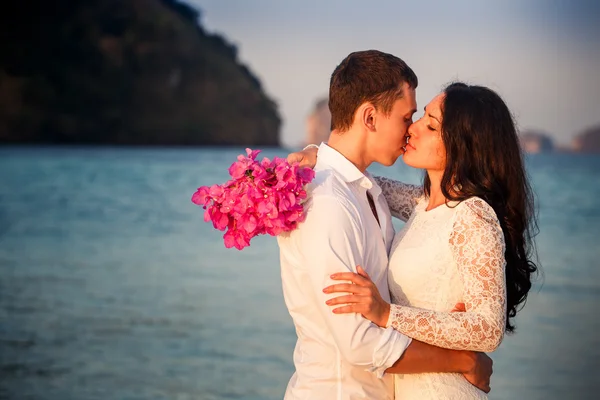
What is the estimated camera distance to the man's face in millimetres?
3291

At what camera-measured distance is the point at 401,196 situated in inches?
150

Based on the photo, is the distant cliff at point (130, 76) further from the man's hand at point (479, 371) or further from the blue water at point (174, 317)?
the man's hand at point (479, 371)

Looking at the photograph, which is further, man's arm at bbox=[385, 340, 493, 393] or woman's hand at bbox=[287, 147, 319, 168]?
woman's hand at bbox=[287, 147, 319, 168]

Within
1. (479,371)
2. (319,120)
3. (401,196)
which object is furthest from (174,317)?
(319,120)

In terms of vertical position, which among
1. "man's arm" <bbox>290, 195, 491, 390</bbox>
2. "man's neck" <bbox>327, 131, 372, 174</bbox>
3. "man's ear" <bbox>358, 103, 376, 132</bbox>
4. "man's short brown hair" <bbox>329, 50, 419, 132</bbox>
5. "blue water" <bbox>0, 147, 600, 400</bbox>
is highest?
"man's short brown hair" <bbox>329, 50, 419, 132</bbox>

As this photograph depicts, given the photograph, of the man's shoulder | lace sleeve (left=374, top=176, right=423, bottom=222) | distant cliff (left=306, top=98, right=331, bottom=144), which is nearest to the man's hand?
the man's shoulder

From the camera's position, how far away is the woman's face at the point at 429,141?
3312 mm

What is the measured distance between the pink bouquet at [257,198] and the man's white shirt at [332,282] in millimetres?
94

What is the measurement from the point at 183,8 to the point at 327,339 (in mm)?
66658

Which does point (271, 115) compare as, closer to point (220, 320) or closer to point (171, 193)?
point (171, 193)

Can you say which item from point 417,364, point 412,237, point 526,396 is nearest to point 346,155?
point 412,237

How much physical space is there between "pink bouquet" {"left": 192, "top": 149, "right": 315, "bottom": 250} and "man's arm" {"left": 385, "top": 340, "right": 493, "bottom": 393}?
57 cm

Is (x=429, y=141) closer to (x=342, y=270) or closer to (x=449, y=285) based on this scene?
(x=449, y=285)

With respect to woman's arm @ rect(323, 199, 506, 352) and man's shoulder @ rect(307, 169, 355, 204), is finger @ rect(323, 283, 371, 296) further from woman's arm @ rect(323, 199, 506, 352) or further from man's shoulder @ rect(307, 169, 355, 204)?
man's shoulder @ rect(307, 169, 355, 204)
